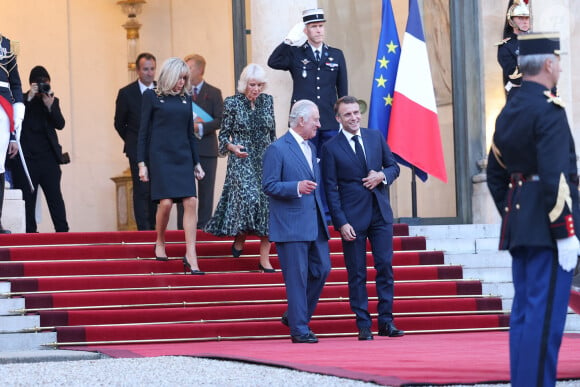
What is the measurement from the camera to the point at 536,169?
19.8 ft

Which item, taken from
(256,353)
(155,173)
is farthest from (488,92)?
(256,353)

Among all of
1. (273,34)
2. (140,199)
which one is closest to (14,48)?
(140,199)

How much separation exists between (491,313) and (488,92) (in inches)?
167

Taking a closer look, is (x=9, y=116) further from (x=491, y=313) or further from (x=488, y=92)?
(x=488, y=92)

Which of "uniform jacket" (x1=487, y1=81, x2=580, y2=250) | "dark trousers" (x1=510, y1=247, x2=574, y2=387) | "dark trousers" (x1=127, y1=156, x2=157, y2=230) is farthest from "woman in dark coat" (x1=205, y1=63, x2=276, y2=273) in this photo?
"dark trousers" (x1=510, y1=247, x2=574, y2=387)

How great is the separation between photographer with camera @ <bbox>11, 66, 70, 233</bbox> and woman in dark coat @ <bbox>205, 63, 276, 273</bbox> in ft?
8.37

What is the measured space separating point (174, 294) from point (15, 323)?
1337mm

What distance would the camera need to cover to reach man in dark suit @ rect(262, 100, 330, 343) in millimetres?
9484

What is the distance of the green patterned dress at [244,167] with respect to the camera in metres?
11.0

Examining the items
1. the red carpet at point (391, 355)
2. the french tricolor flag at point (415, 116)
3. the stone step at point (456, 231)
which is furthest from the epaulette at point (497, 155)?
the french tricolor flag at point (415, 116)

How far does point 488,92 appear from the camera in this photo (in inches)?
582

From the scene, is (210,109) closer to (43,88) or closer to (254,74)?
(43,88)

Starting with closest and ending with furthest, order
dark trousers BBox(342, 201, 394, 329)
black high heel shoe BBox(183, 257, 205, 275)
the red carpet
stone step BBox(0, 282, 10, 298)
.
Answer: the red carpet < dark trousers BBox(342, 201, 394, 329) < stone step BBox(0, 282, 10, 298) < black high heel shoe BBox(183, 257, 205, 275)

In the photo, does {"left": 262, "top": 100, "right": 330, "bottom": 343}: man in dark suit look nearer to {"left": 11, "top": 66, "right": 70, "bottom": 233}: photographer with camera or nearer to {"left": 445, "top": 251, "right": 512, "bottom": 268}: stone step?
{"left": 445, "top": 251, "right": 512, "bottom": 268}: stone step
